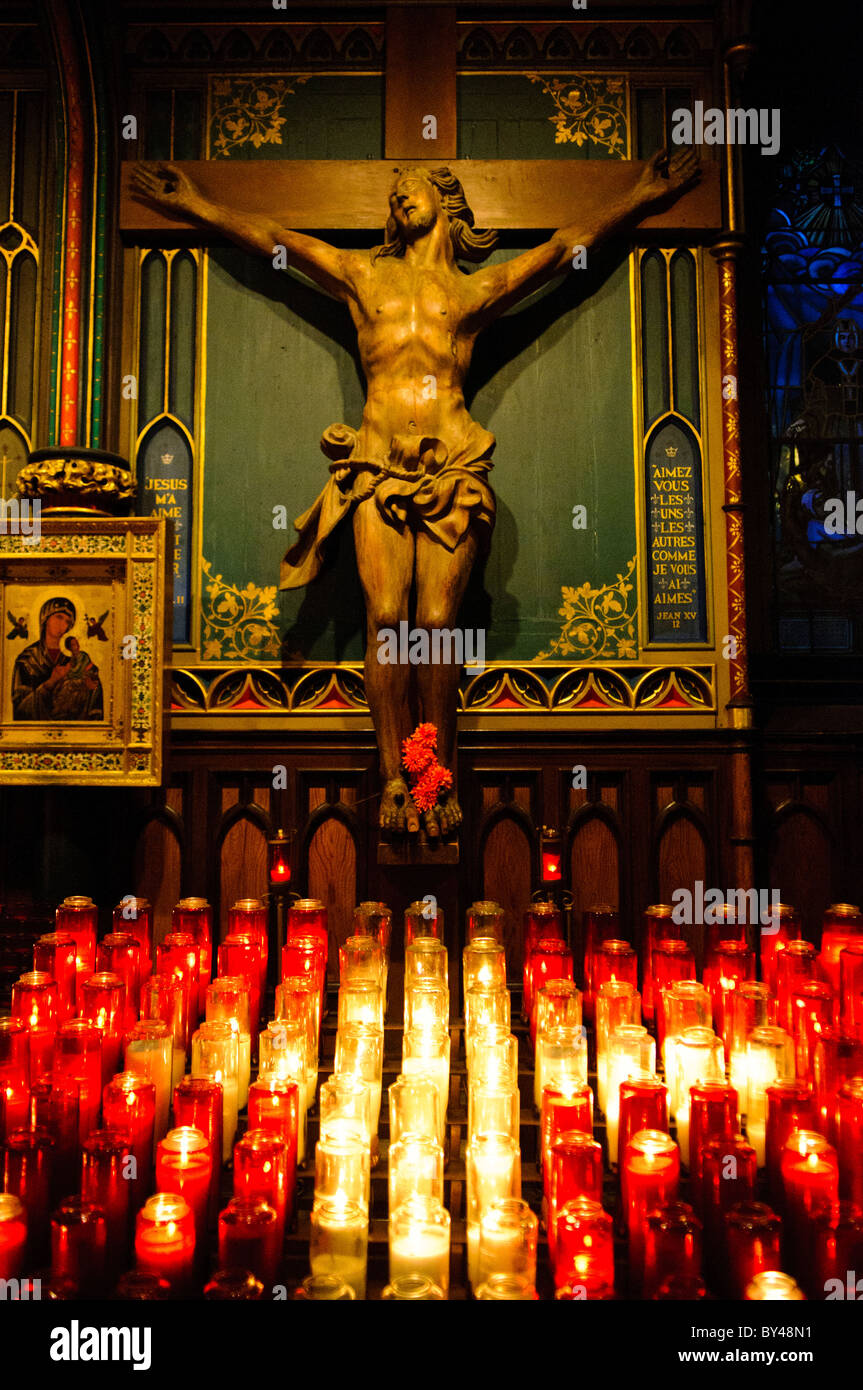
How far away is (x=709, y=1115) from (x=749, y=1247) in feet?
1.13

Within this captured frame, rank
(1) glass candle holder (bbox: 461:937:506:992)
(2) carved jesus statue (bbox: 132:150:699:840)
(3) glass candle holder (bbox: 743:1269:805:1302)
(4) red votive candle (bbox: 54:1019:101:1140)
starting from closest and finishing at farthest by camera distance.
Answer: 1. (3) glass candle holder (bbox: 743:1269:805:1302)
2. (4) red votive candle (bbox: 54:1019:101:1140)
3. (1) glass candle holder (bbox: 461:937:506:992)
4. (2) carved jesus statue (bbox: 132:150:699:840)

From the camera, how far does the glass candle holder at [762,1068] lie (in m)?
2.31

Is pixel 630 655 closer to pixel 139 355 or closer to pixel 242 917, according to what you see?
pixel 242 917

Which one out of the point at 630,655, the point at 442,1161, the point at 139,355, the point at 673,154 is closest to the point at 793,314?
the point at 673,154

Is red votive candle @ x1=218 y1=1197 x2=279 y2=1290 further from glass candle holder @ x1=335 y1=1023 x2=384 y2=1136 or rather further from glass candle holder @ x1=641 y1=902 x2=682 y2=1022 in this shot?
glass candle holder @ x1=641 y1=902 x2=682 y2=1022

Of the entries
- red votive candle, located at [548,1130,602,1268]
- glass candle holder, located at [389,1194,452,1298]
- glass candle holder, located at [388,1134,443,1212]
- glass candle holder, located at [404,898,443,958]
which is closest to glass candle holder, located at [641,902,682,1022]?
glass candle holder, located at [404,898,443,958]

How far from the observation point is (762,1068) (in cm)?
239

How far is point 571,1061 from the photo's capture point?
2357 mm

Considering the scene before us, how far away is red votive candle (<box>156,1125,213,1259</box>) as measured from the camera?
1.85m

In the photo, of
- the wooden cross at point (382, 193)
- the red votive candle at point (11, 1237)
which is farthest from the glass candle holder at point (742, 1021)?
the wooden cross at point (382, 193)

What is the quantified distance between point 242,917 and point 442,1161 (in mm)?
1614

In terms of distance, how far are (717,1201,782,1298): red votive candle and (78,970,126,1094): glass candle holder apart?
1.55 metres

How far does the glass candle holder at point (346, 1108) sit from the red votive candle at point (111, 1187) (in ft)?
1.24

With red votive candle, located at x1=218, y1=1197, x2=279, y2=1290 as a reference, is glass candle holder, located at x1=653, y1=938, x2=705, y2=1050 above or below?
above
